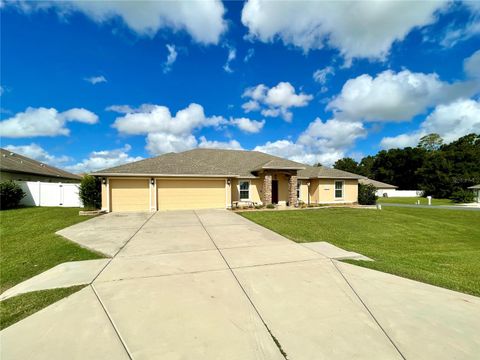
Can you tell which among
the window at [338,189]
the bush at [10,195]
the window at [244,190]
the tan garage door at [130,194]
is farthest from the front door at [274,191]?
the bush at [10,195]

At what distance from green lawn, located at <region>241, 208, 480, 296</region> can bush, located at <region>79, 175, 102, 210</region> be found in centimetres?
1088

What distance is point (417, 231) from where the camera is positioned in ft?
34.7

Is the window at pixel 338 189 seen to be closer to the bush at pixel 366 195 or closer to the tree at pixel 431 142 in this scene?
the bush at pixel 366 195

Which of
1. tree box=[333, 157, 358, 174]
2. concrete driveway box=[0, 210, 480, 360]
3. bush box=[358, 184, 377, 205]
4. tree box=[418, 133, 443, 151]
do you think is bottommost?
concrete driveway box=[0, 210, 480, 360]

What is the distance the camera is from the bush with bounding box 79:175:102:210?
14.3 m

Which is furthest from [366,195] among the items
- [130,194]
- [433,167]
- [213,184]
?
[433,167]

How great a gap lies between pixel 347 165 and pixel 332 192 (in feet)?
180

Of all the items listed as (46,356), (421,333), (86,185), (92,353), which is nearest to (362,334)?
(421,333)

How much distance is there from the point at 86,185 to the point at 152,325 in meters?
14.2

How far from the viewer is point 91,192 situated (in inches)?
564

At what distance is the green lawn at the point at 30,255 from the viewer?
3.44 meters

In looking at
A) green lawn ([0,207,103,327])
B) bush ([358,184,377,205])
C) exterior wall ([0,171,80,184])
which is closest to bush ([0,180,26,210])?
exterior wall ([0,171,80,184])

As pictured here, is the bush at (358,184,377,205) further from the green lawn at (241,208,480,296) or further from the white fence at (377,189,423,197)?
the white fence at (377,189,423,197)

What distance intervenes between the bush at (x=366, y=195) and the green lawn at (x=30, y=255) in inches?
813
